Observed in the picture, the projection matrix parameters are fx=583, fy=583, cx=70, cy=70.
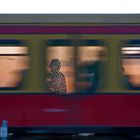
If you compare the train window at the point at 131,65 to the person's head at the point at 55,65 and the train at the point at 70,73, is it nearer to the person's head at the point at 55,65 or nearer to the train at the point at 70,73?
the train at the point at 70,73

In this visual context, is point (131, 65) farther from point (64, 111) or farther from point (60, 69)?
point (64, 111)

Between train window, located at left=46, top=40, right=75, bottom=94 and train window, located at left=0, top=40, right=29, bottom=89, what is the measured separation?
1.56 ft

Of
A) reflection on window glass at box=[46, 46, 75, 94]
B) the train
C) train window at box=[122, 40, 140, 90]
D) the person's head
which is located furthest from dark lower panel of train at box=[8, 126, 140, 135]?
the person's head

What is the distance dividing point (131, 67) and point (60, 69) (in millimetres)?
1354

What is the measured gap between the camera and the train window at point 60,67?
11133 mm

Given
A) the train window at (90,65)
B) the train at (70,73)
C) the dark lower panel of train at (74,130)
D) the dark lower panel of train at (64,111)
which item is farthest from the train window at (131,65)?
the dark lower panel of train at (74,130)

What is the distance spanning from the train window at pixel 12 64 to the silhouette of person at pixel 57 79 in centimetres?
52

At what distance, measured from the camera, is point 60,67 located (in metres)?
11.1

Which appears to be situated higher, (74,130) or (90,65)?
(90,65)

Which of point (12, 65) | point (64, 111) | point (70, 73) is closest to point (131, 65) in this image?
point (70, 73)

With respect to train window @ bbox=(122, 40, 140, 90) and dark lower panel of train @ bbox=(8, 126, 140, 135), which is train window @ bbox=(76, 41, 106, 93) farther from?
dark lower panel of train @ bbox=(8, 126, 140, 135)

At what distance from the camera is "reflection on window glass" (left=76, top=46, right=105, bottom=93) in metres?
11.2

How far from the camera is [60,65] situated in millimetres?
11125
